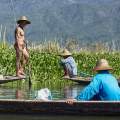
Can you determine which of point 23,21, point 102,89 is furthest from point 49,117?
point 23,21

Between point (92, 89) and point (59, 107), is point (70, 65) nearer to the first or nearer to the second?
point (92, 89)

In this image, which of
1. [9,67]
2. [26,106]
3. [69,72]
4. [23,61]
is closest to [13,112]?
[26,106]

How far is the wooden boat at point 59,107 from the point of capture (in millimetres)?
8539

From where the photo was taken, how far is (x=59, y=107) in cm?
870

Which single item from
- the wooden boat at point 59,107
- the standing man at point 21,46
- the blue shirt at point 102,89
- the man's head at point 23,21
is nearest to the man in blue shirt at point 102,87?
the blue shirt at point 102,89

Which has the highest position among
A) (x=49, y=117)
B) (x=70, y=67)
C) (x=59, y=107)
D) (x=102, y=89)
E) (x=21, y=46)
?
(x=21, y=46)

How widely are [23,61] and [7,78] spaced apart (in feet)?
3.66

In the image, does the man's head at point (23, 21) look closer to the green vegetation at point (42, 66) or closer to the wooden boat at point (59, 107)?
the green vegetation at point (42, 66)

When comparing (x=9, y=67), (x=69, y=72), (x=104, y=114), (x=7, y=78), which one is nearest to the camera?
(x=104, y=114)

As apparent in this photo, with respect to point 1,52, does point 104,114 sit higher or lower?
lower

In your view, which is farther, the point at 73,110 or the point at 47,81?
the point at 47,81

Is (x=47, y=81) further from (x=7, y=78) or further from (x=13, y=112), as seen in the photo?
(x=13, y=112)

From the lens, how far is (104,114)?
28.3ft

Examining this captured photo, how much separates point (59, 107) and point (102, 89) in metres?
0.82
